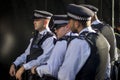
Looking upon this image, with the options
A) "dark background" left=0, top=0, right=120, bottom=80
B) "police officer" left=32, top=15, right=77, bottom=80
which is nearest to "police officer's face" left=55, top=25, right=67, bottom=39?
"police officer" left=32, top=15, right=77, bottom=80

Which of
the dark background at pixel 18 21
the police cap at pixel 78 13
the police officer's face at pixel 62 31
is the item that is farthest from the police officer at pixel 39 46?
the police cap at pixel 78 13

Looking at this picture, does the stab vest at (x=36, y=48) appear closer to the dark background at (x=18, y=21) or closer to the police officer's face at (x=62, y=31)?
the police officer's face at (x=62, y=31)

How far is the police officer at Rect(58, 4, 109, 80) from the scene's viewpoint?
386 cm

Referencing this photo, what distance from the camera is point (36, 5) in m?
6.24

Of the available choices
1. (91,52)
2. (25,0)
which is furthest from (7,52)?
(91,52)

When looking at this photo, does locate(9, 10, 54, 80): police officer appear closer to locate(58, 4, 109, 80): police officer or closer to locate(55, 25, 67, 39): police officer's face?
locate(55, 25, 67, 39): police officer's face

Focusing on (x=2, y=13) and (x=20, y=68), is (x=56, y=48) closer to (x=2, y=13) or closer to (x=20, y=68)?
(x=20, y=68)

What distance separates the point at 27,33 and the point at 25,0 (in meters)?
0.48

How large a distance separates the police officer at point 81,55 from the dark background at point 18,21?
2.09 m

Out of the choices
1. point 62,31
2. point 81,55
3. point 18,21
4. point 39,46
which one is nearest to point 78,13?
point 81,55

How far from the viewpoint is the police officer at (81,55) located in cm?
386

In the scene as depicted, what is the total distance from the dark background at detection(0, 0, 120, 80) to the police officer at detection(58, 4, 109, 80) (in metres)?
2.09

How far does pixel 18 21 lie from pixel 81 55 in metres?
2.63

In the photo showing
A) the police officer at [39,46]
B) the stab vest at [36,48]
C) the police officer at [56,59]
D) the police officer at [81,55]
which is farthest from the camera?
the stab vest at [36,48]
